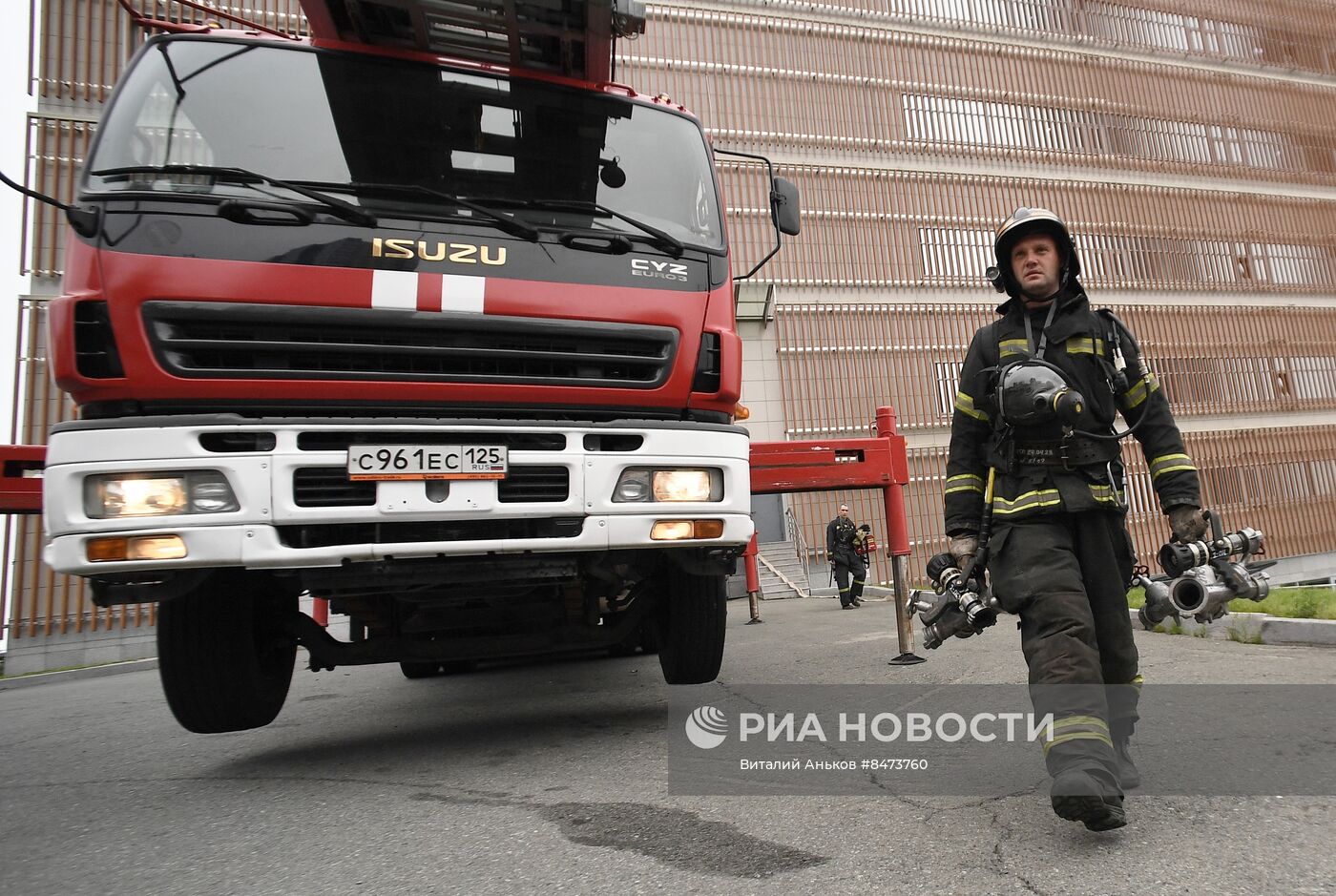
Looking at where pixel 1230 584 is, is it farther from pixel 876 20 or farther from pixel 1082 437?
pixel 876 20

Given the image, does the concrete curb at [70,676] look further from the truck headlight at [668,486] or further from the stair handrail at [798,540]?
the stair handrail at [798,540]

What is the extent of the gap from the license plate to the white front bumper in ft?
0.11

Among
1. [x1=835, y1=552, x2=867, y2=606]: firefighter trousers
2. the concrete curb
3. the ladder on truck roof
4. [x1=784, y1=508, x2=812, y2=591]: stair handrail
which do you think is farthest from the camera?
[x1=784, y1=508, x2=812, y2=591]: stair handrail

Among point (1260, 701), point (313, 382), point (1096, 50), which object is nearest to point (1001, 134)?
point (1096, 50)

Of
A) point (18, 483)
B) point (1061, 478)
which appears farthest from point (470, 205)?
point (18, 483)

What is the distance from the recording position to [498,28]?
3482 millimetres

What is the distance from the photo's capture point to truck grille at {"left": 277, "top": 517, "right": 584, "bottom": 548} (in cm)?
264

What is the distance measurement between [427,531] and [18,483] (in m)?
2.49

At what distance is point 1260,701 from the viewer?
329cm

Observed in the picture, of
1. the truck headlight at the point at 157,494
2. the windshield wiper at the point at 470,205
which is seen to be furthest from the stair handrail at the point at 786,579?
the truck headlight at the point at 157,494

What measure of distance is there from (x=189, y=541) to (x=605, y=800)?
1539 mm

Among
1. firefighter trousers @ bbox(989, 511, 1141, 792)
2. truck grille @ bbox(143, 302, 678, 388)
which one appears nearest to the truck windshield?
truck grille @ bbox(143, 302, 678, 388)

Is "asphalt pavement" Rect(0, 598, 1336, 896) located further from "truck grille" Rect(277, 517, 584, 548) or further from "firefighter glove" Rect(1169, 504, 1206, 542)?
"truck grille" Rect(277, 517, 584, 548)

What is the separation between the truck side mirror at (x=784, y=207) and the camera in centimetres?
420
